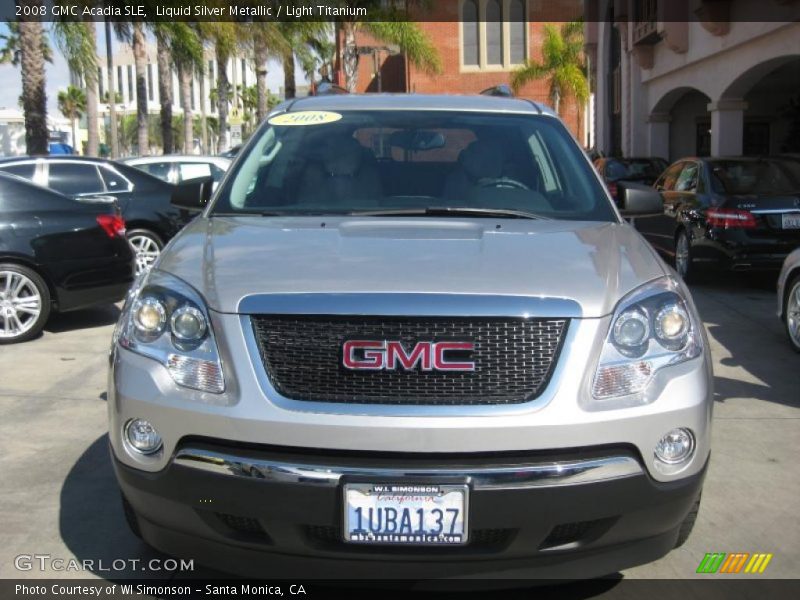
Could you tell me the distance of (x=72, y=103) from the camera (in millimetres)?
94000

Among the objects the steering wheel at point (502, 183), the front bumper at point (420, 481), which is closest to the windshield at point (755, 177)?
the steering wheel at point (502, 183)

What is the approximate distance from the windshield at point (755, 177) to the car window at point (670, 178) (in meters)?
1.05

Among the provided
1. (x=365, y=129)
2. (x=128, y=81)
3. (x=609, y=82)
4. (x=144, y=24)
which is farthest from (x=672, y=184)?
(x=128, y=81)

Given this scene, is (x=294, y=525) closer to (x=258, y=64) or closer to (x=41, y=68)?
(x=41, y=68)

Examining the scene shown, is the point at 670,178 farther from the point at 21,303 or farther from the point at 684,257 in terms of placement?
the point at 21,303

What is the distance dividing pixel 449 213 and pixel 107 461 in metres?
2.22

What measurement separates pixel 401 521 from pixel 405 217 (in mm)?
1501

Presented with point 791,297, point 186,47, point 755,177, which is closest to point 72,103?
point 186,47

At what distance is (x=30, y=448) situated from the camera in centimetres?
505

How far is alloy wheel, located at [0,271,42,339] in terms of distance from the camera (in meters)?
7.98

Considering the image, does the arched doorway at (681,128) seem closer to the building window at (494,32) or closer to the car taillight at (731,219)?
the car taillight at (731,219)

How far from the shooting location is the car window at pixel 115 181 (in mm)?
11461

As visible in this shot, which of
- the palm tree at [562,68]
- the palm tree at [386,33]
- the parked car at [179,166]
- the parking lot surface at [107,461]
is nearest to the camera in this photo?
the parking lot surface at [107,461]

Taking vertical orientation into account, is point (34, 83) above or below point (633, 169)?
above
